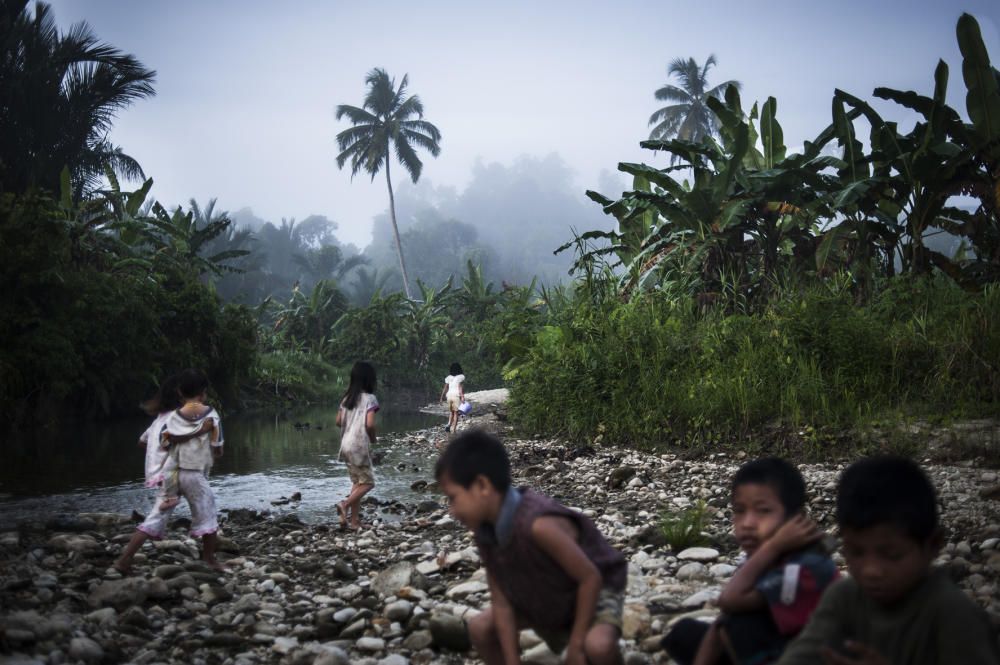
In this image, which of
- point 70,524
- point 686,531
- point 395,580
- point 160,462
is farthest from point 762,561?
point 70,524

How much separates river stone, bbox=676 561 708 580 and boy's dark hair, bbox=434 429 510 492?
2355 millimetres

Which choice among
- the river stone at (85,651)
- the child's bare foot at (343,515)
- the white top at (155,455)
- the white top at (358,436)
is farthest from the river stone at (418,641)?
the white top at (358,436)

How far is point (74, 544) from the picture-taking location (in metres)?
5.61

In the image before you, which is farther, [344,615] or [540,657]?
[344,615]

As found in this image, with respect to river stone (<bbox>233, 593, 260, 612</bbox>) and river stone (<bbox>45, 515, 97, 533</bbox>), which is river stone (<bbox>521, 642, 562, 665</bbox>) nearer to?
river stone (<bbox>233, 593, 260, 612</bbox>)

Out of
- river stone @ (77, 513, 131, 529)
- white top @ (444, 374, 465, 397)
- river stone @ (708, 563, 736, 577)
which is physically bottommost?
river stone @ (708, 563, 736, 577)

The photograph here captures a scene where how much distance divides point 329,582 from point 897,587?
3953mm

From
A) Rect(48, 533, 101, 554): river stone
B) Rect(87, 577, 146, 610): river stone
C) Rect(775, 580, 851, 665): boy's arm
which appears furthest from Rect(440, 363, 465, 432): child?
Rect(775, 580, 851, 665): boy's arm

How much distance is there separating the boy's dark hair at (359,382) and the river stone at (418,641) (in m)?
3.39

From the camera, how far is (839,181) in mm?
13156

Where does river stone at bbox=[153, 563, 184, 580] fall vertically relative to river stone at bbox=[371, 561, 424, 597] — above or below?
above

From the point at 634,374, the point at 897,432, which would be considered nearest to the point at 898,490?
the point at 897,432

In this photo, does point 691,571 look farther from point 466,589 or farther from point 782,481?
point 782,481

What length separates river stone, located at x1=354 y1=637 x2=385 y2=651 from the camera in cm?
365
